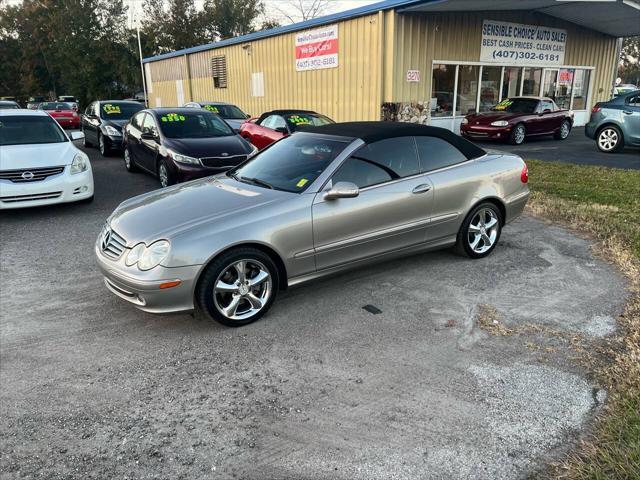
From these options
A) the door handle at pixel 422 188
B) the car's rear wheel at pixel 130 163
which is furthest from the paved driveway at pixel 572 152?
the car's rear wheel at pixel 130 163

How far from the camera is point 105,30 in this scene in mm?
48969

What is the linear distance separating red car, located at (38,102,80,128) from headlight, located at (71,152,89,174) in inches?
853

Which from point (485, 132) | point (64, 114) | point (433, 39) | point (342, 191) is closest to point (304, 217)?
point (342, 191)

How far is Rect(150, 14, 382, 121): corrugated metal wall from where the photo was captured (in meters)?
14.8

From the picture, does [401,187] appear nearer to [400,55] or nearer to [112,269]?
[112,269]

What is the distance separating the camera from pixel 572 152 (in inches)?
533

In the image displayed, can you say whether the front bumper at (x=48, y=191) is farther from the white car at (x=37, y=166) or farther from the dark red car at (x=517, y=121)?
the dark red car at (x=517, y=121)

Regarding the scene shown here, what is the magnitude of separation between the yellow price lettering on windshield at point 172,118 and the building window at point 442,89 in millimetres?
9162

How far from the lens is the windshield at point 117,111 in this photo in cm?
1385

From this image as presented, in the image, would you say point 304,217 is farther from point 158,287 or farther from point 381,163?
point 158,287

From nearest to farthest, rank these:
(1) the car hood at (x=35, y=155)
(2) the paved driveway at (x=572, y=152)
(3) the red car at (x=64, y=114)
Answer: (1) the car hood at (x=35, y=155) < (2) the paved driveway at (x=572, y=152) < (3) the red car at (x=64, y=114)

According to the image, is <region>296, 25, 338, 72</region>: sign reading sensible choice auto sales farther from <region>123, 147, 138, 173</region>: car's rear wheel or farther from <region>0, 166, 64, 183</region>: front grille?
<region>0, 166, 64, 183</region>: front grille

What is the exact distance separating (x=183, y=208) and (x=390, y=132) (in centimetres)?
210

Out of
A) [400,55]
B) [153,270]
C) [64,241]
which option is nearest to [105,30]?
[400,55]
